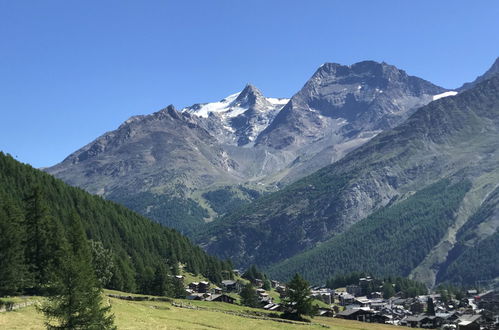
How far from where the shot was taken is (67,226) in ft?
414

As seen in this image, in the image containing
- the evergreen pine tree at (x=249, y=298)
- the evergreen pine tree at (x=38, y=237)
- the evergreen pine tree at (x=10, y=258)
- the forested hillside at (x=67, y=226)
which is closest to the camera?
the evergreen pine tree at (x=10, y=258)

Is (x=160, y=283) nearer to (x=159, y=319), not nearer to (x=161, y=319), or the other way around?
(x=161, y=319)

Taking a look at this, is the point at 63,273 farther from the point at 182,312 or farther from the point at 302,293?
the point at 302,293

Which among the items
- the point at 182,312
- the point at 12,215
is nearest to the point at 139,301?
the point at 182,312

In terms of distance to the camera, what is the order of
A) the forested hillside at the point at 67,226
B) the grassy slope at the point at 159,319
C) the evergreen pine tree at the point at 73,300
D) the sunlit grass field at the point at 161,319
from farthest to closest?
1. the forested hillside at the point at 67,226
2. the sunlit grass field at the point at 161,319
3. the grassy slope at the point at 159,319
4. the evergreen pine tree at the point at 73,300

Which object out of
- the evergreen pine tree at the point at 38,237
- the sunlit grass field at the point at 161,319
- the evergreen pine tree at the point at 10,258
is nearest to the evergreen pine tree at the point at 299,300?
the sunlit grass field at the point at 161,319

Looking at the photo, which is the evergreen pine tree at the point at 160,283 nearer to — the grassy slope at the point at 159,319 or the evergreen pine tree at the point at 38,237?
the grassy slope at the point at 159,319

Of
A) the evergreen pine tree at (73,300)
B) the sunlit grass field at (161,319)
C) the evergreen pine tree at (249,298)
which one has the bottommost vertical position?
the evergreen pine tree at (249,298)

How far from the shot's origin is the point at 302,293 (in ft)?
352

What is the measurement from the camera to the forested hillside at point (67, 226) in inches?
2837

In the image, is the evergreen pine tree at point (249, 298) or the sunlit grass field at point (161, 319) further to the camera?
the evergreen pine tree at point (249, 298)

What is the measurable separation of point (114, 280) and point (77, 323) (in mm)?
67441

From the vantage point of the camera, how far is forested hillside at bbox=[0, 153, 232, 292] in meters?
Answer: 72.1

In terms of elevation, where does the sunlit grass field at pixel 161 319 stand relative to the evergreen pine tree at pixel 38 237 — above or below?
below
